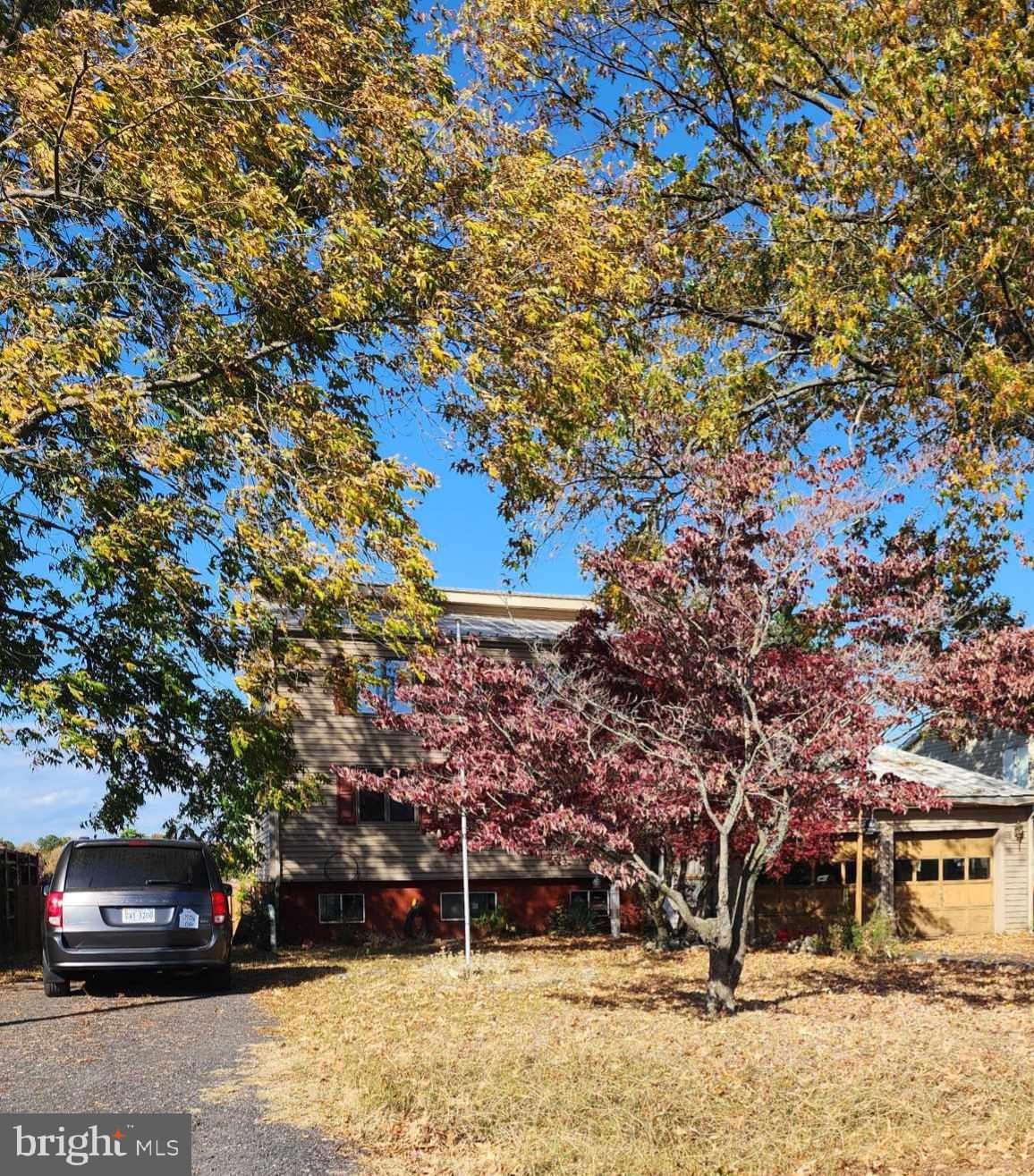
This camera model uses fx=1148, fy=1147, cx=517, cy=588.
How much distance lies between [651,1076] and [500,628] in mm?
18213

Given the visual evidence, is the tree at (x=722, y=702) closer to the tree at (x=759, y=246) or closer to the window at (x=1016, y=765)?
the tree at (x=759, y=246)

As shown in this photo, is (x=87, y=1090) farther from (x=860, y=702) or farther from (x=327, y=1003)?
(x=860, y=702)

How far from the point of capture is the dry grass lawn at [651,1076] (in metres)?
5.98

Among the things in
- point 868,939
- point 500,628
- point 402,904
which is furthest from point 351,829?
point 868,939

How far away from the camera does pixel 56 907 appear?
11.9m

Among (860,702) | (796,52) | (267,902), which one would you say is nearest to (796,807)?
(860,702)

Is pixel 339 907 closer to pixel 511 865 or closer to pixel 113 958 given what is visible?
pixel 511 865

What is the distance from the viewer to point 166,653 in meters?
14.6

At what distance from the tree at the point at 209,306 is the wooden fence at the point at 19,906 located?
6413 millimetres

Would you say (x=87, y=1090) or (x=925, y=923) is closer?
(x=87, y=1090)

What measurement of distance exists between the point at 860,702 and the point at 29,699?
9108 millimetres

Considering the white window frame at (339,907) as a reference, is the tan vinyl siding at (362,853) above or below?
above

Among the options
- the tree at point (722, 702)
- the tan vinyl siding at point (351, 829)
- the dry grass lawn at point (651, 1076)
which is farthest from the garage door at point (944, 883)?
the tree at point (722, 702)

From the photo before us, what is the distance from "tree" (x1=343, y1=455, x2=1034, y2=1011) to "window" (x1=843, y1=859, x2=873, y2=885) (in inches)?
484
